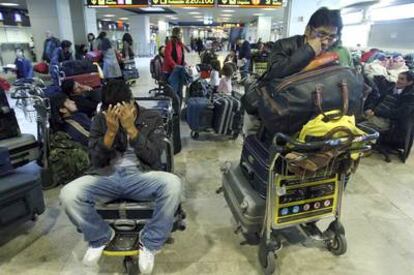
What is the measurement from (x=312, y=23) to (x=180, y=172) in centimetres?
201

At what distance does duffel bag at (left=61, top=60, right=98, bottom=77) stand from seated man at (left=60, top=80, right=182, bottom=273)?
146 inches

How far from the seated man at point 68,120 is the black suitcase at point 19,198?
769mm

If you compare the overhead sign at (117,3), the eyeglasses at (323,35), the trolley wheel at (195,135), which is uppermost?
the overhead sign at (117,3)

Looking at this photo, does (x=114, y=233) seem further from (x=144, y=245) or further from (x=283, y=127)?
(x=283, y=127)

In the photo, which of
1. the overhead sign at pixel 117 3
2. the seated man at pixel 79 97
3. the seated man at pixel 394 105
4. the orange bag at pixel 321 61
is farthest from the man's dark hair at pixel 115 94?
the overhead sign at pixel 117 3

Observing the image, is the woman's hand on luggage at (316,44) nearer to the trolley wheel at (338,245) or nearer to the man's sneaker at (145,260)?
the trolley wheel at (338,245)

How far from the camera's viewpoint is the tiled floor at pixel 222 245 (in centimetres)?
192

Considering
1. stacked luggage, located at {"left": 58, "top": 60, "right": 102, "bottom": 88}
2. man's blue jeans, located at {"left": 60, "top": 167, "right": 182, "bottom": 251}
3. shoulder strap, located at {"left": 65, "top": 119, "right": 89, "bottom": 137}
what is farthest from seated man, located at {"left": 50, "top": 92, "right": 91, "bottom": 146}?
stacked luggage, located at {"left": 58, "top": 60, "right": 102, "bottom": 88}

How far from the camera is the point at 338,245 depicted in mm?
2006

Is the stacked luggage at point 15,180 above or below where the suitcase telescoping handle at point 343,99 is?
below

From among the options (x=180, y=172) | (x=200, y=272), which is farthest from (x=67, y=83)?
(x=200, y=272)

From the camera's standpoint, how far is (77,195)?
169 centimetres

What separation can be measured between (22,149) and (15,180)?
1.97ft

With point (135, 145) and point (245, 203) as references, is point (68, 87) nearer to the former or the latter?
point (135, 145)
